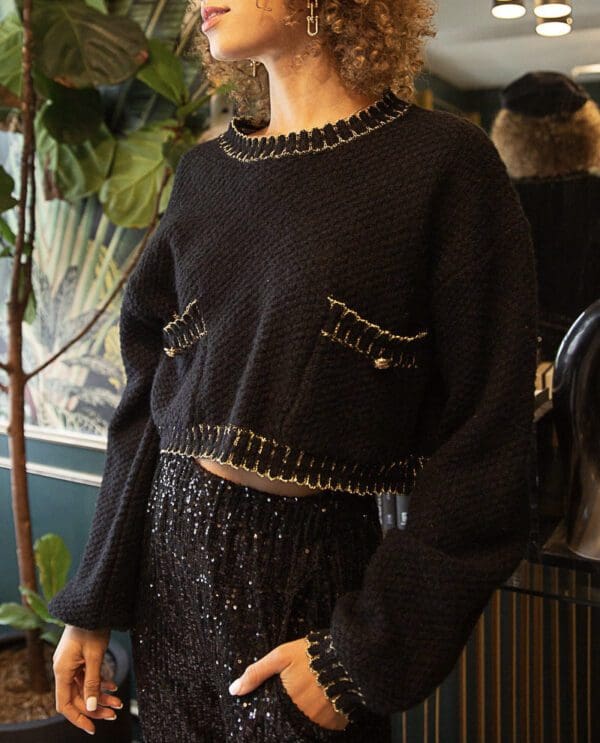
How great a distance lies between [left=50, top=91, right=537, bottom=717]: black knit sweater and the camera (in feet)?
2.58

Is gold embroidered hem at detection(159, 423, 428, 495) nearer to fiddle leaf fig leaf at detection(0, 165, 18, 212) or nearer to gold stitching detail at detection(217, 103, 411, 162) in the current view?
gold stitching detail at detection(217, 103, 411, 162)

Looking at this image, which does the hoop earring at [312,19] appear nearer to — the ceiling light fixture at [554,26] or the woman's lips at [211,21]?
the woman's lips at [211,21]

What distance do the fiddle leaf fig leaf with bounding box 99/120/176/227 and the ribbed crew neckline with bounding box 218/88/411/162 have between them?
891mm

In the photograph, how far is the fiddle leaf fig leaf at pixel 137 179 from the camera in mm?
1796

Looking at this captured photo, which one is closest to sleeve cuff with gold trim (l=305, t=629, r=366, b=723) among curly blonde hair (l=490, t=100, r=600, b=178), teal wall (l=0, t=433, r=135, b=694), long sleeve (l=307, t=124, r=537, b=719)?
long sleeve (l=307, t=124, r=537, b=719)

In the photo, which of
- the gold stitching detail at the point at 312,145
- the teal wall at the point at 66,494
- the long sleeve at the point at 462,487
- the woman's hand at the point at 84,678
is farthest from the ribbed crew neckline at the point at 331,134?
the teal wall at the point at 66,494

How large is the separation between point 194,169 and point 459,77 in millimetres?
546

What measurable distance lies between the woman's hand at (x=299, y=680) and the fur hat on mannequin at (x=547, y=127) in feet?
2.78

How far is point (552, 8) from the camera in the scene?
4.21 ft

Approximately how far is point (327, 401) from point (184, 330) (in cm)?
23

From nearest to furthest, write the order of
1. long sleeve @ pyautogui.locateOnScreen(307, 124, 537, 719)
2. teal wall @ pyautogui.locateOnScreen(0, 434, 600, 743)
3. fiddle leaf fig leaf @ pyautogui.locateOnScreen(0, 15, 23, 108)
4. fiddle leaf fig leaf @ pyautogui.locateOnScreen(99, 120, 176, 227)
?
1. long sleeve @ pyautogui.locateOnScreen(307, 124, 537, 719)
2. teal wall @ pyautogui.locateOnScreen(0, 434, 600, 743)
3. fiddle leaf fig leaf @ pyautogui.locateOnScreen(0, 15, 23, 108)
4. fiddle leaf fig leaf @ pyautogui.locateOnScreen(99, 120, 176, 227)

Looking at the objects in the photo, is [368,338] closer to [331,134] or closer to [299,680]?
[331,134]

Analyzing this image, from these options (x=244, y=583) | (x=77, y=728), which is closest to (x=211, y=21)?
(x=244, y=583)

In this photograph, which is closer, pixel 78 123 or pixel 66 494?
pixel 78 123
